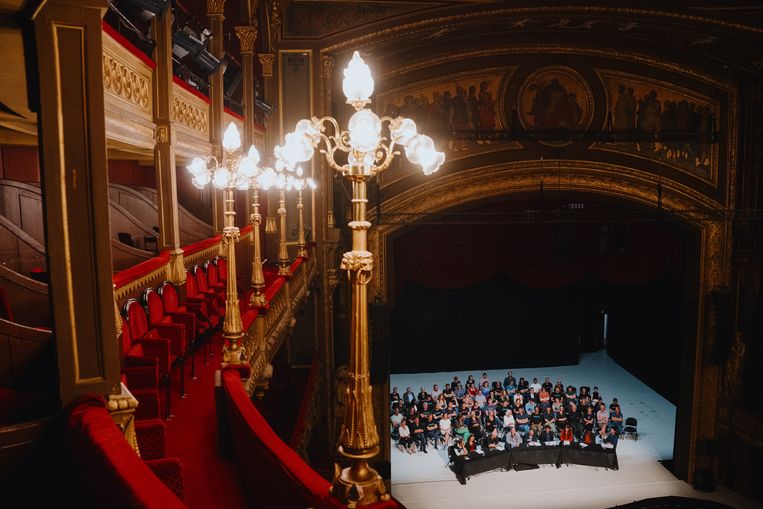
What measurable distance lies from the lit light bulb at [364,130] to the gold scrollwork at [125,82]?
384 centimetres

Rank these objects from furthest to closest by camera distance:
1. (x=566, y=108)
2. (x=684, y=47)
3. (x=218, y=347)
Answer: (x=566, y=108) → (x=684, y=47) → (x=218, y=347)

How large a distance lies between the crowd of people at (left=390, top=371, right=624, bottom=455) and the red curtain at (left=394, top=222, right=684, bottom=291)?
116 inches

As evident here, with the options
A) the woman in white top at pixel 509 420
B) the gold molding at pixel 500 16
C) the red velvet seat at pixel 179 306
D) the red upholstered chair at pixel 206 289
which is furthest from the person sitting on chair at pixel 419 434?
the gold molding at pixel 500 16

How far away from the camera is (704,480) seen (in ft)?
46.2

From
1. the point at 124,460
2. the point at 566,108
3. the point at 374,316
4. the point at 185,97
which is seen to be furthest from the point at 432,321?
the point at 124,460

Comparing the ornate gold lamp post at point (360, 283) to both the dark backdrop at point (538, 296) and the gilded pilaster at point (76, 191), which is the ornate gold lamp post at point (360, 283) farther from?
the dark backdrop at point (538, 296)

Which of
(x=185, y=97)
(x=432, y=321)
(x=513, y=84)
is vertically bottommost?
(x=432, y=321)

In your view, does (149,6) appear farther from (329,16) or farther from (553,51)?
(553,51)

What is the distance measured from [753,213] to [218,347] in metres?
12.7

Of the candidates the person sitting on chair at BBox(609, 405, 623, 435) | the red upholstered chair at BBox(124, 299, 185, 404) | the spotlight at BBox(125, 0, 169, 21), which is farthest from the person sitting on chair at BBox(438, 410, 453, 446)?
the spotlight at BBox(125, 0, 169, 21)

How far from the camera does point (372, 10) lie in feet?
37.9

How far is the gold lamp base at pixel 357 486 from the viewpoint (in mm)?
2521

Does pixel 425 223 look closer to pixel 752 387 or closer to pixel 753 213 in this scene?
pixel 753 213

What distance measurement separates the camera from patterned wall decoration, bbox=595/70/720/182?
1413cm
